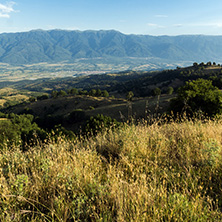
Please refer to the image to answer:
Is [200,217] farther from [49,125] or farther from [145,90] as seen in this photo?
[145,90]

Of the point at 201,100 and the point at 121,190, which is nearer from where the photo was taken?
the point at 121,190

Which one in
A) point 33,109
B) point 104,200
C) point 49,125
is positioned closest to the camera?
point 104,200

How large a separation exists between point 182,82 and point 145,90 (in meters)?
23.9

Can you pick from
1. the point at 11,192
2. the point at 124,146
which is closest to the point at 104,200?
the point at 11,192

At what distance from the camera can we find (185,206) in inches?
107

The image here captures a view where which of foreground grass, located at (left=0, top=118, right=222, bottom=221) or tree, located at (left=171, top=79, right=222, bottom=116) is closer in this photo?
foreground grass, located at (left=0, top=118, right=222, bottom=221)

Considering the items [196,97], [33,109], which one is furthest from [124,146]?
[33,109]

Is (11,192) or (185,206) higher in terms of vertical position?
(185,206)

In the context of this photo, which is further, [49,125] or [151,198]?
[49,125]

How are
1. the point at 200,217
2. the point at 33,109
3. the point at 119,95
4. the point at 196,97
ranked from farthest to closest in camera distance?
the point at 119,95 → the point at 33,109 → the point at 196,97 → the point at 200,217

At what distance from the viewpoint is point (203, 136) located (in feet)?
18.6

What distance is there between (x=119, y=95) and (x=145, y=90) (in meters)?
18.0

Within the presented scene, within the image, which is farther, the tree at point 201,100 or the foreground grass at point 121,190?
the tree at point 201,100

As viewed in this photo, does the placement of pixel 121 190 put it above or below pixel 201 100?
above
